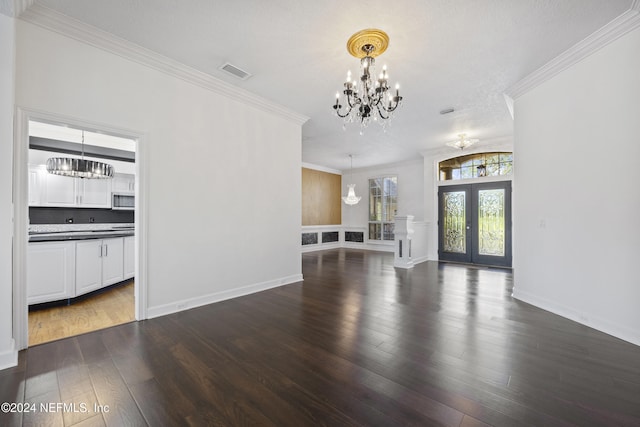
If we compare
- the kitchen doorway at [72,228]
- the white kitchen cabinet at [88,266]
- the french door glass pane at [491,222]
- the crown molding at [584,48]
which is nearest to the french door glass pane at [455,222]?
the french door glass pane at [491,222]

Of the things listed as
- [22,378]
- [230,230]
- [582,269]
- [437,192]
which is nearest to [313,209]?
[437,192]

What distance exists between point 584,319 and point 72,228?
8.62 meters

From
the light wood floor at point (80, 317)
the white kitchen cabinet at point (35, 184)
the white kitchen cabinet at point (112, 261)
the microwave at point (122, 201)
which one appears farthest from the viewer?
the microwave at point (122, 201)

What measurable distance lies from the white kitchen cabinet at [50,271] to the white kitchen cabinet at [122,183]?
2899mm

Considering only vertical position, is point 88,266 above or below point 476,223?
below

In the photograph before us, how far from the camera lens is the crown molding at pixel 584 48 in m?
2.49

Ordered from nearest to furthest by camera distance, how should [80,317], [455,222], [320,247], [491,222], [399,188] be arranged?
[80,317] → [491,222] → [455,222] → [399,188] → [320,247]

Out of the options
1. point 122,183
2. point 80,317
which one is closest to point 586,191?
point 80,317

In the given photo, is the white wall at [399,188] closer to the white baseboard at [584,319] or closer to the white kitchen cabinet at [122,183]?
the white baseboard at [584,319]

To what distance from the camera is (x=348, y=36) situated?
2.68m

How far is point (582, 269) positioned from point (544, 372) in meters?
1.72

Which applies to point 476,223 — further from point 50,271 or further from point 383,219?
point 50,271

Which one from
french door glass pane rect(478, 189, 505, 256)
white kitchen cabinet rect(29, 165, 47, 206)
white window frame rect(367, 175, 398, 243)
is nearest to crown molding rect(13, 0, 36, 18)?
white kitchen cabinet rect(29, 165, 47, 206)

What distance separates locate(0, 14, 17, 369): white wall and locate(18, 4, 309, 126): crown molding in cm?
39
